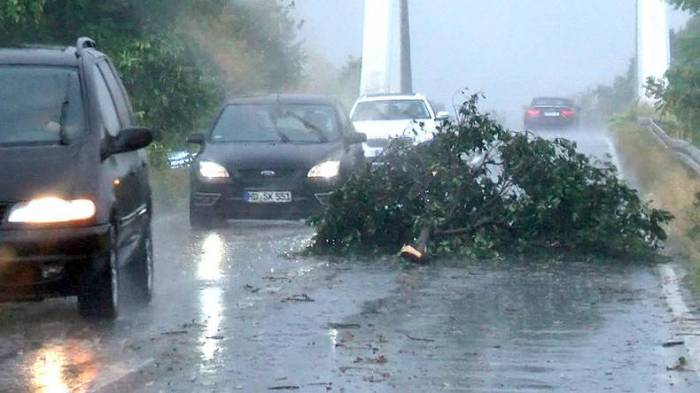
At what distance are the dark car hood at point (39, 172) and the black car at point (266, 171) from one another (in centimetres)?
826

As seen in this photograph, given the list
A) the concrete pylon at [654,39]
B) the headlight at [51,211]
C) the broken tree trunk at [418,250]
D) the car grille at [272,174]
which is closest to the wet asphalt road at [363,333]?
the broken tree trunk at [418,250]

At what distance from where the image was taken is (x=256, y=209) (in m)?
18.7

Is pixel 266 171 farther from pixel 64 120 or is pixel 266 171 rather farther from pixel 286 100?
pixel 64 120

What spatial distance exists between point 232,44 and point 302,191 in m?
24.1

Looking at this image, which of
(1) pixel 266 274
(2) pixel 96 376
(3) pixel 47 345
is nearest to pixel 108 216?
(3) pixel 47 345

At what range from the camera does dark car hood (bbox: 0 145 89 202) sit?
9.94 meters

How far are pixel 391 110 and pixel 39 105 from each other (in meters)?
21.0

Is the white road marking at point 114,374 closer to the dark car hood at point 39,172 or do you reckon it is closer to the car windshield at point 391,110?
the dark car hood at point 39,172

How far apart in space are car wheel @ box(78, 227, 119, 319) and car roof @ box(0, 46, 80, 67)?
151 centimetres

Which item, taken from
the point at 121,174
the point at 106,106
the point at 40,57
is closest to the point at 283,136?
the point at 106,106

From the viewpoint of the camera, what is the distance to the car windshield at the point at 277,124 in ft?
64.9

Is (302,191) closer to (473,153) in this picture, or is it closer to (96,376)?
(473,153)

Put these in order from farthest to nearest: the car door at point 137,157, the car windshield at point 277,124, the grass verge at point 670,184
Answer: the car windshield at point 277,124
the grass verge at point 670,184
the car door at point 137,157

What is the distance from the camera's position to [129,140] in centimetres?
1088
